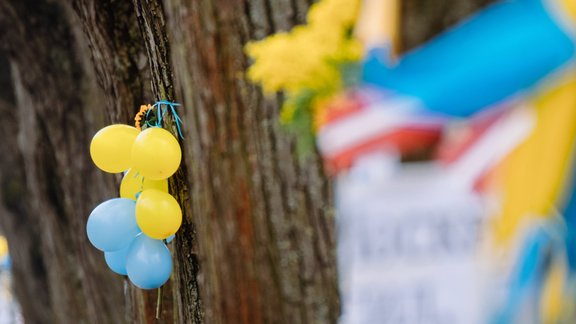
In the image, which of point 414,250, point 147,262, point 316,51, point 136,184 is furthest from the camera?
point 136,184

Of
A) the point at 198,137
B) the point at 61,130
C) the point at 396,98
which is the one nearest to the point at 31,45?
the point at 61,130

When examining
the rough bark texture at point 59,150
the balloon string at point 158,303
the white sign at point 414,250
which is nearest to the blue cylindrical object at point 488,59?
the white sign at point 414,250

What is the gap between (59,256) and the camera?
135 inches

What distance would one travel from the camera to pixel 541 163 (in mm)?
1320

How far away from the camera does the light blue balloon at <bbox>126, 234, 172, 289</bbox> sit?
1843 mm

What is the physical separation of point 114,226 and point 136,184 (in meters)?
0.15

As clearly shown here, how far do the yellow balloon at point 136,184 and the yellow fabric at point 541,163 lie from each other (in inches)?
34.6

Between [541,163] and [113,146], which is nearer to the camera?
[541,163]

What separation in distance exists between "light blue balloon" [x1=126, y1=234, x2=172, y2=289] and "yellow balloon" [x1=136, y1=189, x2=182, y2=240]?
5cm

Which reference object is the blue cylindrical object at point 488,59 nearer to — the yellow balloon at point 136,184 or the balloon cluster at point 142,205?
the balloon cluster at point 142,205

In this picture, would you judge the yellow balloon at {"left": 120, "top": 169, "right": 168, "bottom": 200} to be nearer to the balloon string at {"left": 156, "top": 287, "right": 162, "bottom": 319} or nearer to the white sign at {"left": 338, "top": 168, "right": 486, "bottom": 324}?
the balloon string at {"left": 156, "top": 287, "right": 162, "bottom": 319}

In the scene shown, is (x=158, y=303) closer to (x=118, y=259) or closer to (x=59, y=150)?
(x=118, y=259)

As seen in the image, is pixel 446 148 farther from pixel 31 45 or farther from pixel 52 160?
pixel 52 160

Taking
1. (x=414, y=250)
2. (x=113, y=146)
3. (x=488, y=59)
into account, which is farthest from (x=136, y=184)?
(x=488, y=59)
